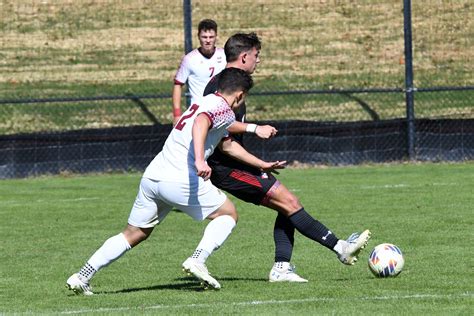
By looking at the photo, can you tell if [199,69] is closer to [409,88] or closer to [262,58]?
[409,88]

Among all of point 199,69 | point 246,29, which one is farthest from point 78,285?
point 246,29

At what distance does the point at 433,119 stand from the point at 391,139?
0.72 metres

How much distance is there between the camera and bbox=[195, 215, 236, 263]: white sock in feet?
26.2

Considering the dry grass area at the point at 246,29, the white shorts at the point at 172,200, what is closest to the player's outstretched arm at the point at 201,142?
the white shorts at the point at 172,200

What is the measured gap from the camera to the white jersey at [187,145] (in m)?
7.88

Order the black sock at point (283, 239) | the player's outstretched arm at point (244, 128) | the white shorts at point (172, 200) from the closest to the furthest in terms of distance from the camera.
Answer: the white shorts at point (172, 200) → the player's outstretched arm at point (244, 128) → the black sock at point (283, 239)

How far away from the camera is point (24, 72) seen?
20.7 metres

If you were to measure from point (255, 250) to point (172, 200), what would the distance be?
2743 mm

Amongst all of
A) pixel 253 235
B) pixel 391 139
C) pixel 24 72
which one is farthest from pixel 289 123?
pixel 253 235

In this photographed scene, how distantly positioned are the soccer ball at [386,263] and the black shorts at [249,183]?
90 centimetres

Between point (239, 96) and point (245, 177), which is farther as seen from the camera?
point (245, 177)

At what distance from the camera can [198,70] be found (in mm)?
13469

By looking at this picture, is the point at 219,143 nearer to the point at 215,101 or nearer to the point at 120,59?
the point at 215,101

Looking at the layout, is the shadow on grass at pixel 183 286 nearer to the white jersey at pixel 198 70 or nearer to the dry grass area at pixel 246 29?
the white jersey at pixel 198 70
